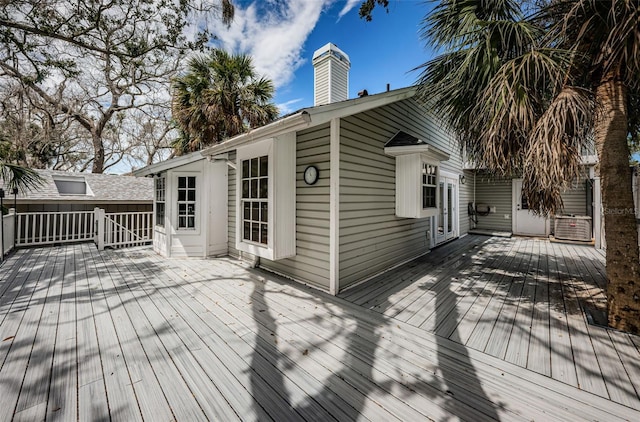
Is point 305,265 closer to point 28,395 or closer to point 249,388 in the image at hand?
point 249,388

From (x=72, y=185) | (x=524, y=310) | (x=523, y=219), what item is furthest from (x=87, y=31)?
(x=523, y=219)

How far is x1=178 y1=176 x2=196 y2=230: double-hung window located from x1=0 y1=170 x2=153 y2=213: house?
5024 millimetres

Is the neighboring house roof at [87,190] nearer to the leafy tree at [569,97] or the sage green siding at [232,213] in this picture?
the sage green siding at [232,213]

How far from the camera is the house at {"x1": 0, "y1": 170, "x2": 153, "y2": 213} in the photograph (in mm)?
8219

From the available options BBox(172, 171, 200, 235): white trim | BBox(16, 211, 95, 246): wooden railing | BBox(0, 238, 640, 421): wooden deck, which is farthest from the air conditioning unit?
BBox(16, 211, 95, 246): wooden railing

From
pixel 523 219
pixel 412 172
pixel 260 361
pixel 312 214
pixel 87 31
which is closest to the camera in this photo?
pixel 260 361

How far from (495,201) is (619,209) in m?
8.18

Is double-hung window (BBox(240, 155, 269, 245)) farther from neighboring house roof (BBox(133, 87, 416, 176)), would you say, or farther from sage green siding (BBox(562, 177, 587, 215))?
sage green siding (BBox(562, 177, 587, 215))

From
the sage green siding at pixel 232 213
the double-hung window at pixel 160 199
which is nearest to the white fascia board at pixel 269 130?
the sage green siding at pixel 232 213

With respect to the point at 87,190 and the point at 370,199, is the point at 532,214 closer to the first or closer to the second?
the point at 370,199

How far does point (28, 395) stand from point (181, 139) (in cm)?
935

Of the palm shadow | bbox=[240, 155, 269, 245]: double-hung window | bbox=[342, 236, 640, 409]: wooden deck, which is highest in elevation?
bbox=[240, 155, 269, 245]: double-hung window

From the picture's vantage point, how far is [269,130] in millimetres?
3564

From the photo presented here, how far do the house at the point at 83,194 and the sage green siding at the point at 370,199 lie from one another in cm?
923
